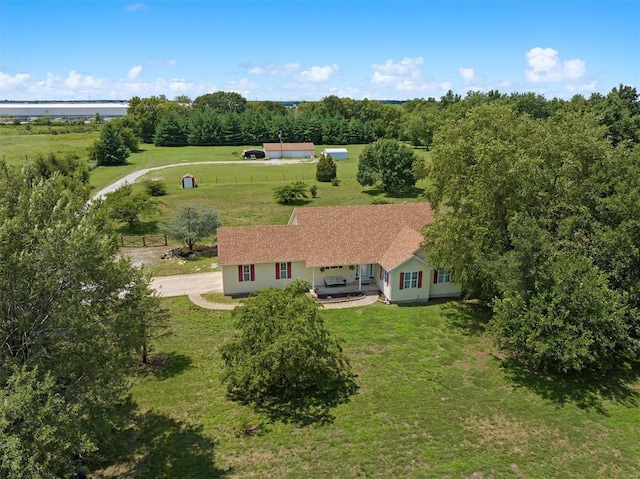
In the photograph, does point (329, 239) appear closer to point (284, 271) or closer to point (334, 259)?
point (334, 259)

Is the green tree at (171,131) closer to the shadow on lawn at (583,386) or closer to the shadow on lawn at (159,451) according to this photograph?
the shadow on lawn at (159,451)

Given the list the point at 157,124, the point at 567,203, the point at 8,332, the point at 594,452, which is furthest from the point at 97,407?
the point at 157,124

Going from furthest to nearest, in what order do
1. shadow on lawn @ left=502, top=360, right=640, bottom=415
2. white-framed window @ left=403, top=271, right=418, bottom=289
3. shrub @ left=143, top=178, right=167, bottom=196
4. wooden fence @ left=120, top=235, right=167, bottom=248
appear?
1. shrub @ left=143, top=178, right=167, bottom=196
2. wooden fence @ left=120, top=235, right=167, bottom=248
3. white-framed window @ left=403, top=271, right=418, bottom=289
4. shadow on lawn @ left=502, top=360, right=640, bottom=415

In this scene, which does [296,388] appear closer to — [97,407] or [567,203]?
[97,407]

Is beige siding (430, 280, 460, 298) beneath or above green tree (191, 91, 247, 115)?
beneath

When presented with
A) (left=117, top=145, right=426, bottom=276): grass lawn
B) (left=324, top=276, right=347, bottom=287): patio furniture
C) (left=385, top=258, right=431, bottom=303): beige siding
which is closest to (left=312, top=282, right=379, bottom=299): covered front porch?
(left=324, top=276, right=347, bottom=287): patio furniture

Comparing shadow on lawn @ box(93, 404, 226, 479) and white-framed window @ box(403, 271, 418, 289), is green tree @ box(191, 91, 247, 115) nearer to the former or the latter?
white-framed window @ box(403, 271, 418, 289)
